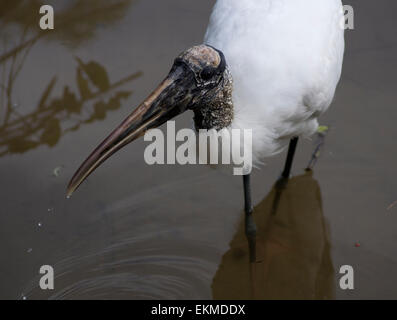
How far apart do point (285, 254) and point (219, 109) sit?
1148 millimetres

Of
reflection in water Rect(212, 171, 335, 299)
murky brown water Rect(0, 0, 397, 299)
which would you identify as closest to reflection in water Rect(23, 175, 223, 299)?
murky brown water Rect(0, 0, 397, 299)

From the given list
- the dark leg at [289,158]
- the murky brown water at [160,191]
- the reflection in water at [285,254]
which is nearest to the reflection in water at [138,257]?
the murky brown water at [160,191]

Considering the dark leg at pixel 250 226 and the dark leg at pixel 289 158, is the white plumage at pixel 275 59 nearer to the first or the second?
the dark leg at pixel 250 226

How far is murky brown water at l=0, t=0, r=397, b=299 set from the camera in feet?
12.1

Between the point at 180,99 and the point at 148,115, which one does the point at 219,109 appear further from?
the point at 148,115

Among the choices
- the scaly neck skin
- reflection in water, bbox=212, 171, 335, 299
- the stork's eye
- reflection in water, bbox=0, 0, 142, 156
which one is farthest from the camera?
reflection in water, bbox=0, 0, 142, 156

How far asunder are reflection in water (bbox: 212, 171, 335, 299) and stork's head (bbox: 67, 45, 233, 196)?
3.45ft

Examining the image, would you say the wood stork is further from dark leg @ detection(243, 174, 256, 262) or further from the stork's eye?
dark leg @ detection(243, 174, 256, 262)

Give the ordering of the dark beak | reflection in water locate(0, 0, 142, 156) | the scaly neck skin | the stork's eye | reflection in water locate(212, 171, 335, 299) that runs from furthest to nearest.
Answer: reflection in water locate(0, 0, 142, 156), reflection in water locate(212, 171, 335, 299), the scaly neck skin, the stork's eye, the dark beak

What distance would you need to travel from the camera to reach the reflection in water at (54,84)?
179 inches

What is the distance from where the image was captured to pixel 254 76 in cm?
322

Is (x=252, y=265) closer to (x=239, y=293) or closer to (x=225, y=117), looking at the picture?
(x=239, y=293)

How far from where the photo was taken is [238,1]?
3.46 metres

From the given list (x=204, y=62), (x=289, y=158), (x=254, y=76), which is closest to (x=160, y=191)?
(x=289, y=158)
